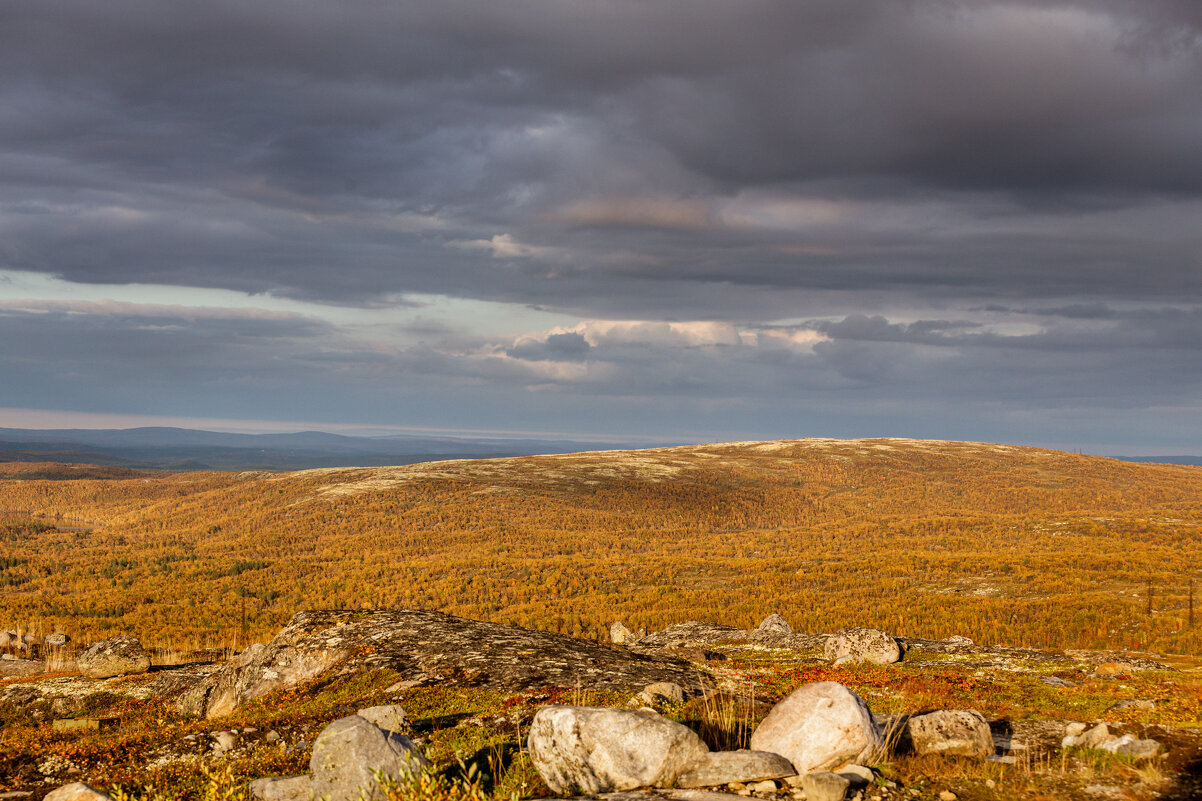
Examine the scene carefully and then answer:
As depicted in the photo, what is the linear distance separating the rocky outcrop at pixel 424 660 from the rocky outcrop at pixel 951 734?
30.7 feet

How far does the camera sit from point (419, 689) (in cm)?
2217

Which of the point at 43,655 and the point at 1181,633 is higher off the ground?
the point at 1181,633

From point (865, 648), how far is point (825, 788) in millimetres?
25193

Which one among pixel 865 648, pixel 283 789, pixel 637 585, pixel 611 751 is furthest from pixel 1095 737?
pixel 637 585

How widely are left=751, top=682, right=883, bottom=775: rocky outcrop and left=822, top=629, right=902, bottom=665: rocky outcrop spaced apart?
22147 mm

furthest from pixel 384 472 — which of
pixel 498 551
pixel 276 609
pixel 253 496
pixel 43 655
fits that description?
pixel 43 655

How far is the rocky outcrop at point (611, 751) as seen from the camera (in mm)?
12227

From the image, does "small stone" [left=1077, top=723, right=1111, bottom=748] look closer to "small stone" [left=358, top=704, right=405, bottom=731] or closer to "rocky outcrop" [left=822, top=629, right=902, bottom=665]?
"small stone" [left=358, top=704, right=405, bottom=731]

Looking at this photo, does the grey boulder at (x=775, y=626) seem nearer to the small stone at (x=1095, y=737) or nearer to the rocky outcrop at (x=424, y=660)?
the rocky outcrop at (x=424, y=660)

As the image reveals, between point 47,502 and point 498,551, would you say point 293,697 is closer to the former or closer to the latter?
point 498,551

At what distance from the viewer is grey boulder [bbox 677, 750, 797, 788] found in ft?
39.4

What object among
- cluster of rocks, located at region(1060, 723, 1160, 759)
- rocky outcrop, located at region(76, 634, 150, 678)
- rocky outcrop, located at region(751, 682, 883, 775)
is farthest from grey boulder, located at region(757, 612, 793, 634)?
rocky outcrop, located at region(76, 634, 150, 678)

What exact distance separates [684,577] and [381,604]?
113 feet

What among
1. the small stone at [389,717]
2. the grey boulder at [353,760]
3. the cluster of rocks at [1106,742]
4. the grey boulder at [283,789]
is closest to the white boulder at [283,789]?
the grey boulder at [283,789]
